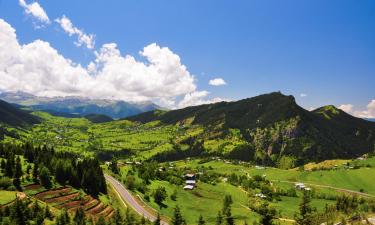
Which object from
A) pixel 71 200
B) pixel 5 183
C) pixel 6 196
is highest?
pixel 5 183

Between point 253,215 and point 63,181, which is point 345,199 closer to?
point 253,215

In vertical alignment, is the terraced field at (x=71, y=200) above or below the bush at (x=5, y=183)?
below

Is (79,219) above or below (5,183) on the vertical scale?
below

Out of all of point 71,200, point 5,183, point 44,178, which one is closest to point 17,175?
point 5,183

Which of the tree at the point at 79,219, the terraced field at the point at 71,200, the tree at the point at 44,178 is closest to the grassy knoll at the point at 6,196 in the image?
the terraced field at the point at 71,200

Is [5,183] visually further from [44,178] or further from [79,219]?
[79,219]

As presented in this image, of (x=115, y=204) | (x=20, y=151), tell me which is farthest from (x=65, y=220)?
(x=20, y=151)

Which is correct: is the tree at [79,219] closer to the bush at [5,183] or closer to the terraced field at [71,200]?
the terraced field at [71,200]

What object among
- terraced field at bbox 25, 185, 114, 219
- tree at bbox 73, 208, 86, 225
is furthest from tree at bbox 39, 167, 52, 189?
tree at bbox 73, 208, 86, 225

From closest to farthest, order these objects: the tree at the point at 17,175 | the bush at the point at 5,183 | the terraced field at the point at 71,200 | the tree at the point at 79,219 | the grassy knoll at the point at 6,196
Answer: the tree at the point at 79,219, the grassy knoll at the point at 6,196, the bush at the point at 5,183, the tree at the point at 17,175, the terraced field at the point at 71,200

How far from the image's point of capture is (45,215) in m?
114

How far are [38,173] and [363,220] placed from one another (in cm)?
12781

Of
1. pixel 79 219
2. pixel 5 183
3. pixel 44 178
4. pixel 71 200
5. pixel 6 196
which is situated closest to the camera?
pixel 79 219

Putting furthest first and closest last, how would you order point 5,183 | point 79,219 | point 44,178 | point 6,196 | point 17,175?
point 44,178 < point 17,175 < point 5,183 < point 6,196 < point 79,219
